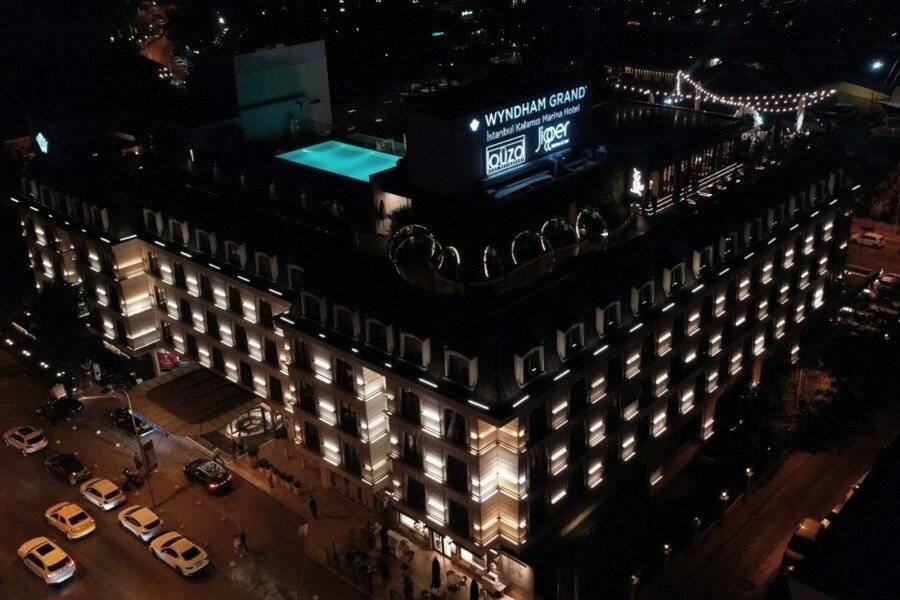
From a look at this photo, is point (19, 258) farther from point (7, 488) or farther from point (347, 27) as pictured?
point (347, 27)

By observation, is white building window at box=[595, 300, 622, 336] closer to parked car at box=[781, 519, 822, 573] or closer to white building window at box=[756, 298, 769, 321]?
parked car at box=[781, 519, 822, 573]

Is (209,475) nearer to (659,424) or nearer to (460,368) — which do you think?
(460,368)

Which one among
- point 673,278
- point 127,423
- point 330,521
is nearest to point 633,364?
point 673,278

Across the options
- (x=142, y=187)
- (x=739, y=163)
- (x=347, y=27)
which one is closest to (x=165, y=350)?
(x=142, y=187)

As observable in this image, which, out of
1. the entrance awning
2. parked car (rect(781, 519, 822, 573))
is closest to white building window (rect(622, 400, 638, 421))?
parked car (rect(781, 519, 822, 573))

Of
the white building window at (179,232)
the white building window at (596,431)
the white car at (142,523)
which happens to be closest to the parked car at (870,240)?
the white building window at (596,431)
